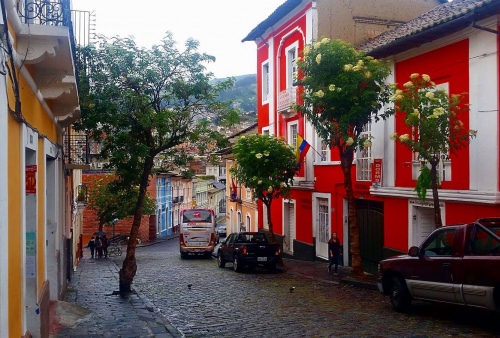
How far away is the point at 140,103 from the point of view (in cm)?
1447

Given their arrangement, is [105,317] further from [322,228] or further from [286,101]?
[286,101]

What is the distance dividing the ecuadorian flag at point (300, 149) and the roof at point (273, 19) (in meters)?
5.78

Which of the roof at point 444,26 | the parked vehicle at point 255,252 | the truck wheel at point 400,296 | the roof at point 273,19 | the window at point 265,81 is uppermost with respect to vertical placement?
the roof at point 273,19

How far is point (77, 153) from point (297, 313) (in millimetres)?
8565

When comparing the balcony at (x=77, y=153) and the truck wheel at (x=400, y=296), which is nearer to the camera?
the truck wheel at (x=400, y=296)

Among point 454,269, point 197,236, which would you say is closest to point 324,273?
point 454,269

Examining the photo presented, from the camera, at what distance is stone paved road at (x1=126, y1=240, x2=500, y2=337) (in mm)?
9852

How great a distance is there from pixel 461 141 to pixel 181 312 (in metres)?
7.37

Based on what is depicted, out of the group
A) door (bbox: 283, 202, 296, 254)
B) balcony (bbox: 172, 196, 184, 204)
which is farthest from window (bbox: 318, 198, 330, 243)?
balcony (bbox: 172, 196, 184, 204)

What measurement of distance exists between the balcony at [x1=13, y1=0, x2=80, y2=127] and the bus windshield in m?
24.7

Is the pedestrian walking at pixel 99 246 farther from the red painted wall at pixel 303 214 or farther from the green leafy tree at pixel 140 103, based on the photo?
the green leafy tree at pixel 140 103

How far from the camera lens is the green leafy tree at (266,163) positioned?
21594mm

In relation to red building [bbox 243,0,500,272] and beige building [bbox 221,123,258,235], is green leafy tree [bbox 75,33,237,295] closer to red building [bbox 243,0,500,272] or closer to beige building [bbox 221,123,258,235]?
red building [bbox 243,0,500,272]

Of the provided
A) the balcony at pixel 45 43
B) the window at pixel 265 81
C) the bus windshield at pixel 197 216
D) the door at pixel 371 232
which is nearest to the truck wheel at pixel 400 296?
the door at pixel 371 232
